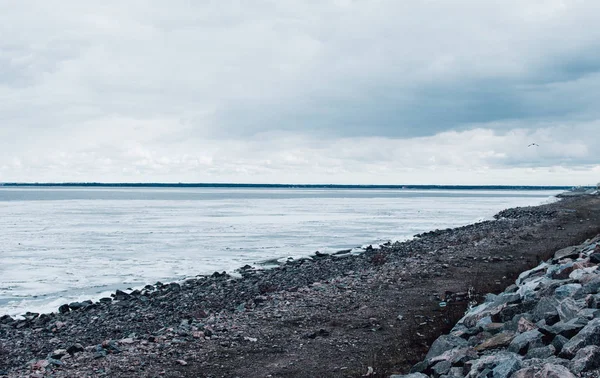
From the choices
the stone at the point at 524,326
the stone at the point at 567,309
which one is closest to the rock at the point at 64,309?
the stone at the point at 524,326

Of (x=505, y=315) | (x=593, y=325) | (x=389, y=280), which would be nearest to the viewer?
(x=593, y=325)

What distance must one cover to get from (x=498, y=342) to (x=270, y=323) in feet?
18.4

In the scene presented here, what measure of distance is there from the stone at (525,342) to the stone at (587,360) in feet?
3.32

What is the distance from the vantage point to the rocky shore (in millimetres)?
9789

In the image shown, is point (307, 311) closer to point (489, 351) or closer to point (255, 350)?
point (255, 350)

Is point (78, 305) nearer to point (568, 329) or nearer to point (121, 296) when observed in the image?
point (121, 296)

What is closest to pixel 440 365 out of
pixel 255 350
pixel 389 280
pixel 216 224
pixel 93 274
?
pixel 255 350

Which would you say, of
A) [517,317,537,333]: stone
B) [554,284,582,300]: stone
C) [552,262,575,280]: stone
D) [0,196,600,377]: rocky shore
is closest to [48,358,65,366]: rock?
[0,196,600,377]: rocky shore

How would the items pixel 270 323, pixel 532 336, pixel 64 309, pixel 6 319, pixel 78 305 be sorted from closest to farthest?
1. pixel 532 336
2. pixel 270 323
3. pixel 6 319
4. pixel 64 309
5. pixel 78 305

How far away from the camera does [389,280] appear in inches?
→ 681

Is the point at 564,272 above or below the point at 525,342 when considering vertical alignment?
above

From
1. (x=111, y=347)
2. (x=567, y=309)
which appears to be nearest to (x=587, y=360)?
(x=567, y=309)

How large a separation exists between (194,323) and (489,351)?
6.96 meters

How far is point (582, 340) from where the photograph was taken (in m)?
6.43
